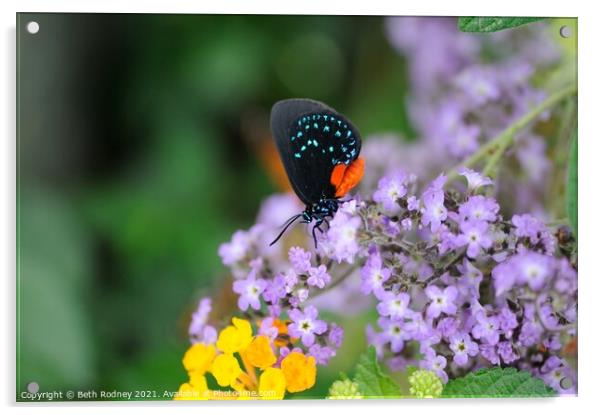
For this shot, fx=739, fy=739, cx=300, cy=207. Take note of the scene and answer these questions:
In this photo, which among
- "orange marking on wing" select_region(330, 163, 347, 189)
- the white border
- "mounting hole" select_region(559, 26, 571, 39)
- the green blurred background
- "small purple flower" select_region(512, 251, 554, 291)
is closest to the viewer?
"small purple flower" select_region(512, 251, 554, 291)

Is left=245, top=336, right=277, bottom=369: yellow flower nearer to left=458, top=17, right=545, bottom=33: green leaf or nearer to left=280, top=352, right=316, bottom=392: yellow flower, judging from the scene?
left=280, top=352, right=316, bottom=392: yellow flower

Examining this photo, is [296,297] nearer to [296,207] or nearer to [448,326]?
[448,326]

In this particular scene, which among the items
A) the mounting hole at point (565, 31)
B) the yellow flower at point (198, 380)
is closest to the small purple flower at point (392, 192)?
the yellow flower at point (198, 380)

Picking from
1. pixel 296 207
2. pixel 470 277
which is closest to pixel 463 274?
pixel 470 277

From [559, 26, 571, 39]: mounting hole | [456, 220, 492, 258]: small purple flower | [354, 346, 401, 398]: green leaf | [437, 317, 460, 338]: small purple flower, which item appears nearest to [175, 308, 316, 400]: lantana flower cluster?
[354, 346, 401, 398]: green leaf

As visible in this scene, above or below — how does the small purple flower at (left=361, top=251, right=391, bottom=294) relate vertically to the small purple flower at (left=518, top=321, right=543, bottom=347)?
above

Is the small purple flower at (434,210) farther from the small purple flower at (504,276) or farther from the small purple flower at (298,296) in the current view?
the small purple flower at (298,296)
